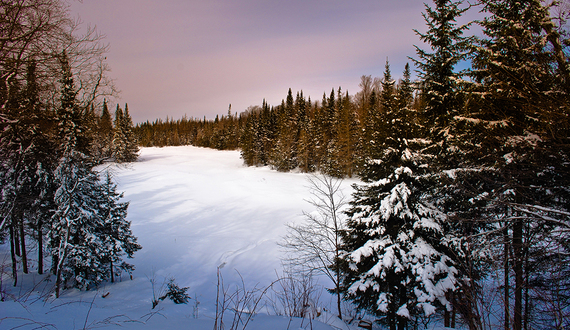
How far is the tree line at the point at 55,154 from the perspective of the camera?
604cm

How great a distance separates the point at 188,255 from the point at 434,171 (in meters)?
17.1

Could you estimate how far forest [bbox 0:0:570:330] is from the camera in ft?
18.5

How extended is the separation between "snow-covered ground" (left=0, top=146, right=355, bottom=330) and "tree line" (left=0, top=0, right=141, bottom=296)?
1326 millimetres

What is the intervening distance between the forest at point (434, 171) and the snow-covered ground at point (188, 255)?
275 centimetres

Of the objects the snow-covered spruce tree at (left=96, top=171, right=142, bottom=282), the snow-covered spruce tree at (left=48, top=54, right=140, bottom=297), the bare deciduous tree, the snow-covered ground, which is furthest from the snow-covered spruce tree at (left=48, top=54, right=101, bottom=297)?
the bare deciduous tree

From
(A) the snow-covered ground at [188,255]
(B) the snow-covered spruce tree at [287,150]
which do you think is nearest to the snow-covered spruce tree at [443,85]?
(A) the snow-covered ground at [188,255]

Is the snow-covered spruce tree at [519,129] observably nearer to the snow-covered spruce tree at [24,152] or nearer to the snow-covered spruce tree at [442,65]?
the snow-covered spruce tree at [442,65]

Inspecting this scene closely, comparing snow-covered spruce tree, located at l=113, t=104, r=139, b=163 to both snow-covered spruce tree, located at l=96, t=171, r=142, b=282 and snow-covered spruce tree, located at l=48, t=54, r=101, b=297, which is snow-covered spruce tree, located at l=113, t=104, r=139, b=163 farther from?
snow-covered spruce tree, located at l=48, t=54, r=101, b=297

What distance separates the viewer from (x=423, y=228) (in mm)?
8023

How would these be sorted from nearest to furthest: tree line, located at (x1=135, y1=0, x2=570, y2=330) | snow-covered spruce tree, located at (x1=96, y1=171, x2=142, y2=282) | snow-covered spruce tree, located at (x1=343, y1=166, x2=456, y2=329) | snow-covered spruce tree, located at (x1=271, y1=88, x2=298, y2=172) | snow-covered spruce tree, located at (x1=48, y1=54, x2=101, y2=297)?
tree line, located at (x1=135, y1=0, x2=570, y2=330)
snow-covered spruce tree, located at (x1=343, y1=166, x2=456, y2=329)
snow-covered spruce tree, located at (x1=48, y1=54, x2=101, y2=297)
snow-covered spruce tree, located at (x1=96, y1=171, x2=142, y2=282)
snow-covered spruce tree, located at (x1=271, y1=88, x2=298, y2=172)

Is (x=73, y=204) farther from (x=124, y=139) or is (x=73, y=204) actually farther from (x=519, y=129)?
(x=124, y=139)

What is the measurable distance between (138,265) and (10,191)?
9511 mm

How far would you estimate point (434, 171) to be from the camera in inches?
340

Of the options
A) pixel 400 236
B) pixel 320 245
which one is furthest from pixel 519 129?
pixel 320 245
